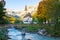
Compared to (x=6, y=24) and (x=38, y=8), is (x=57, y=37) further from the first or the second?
(x=6, y=24)

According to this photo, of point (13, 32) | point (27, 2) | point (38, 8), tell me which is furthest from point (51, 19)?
point (13, 32)

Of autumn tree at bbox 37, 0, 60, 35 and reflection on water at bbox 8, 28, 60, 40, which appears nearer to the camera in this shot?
reflection on water at bbox 8, 28, 60, 40

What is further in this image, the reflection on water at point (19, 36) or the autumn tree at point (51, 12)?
the autumn tree at point (51, 12)

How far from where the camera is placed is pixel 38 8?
3465 millimetres

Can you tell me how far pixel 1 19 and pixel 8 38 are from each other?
1.37ft

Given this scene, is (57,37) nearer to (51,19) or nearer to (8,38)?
(51,19)

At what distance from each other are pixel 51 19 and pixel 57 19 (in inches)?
4.9

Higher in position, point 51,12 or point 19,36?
point 51,12

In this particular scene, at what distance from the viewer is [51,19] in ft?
11.3

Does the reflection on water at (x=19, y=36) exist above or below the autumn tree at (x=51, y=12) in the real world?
below

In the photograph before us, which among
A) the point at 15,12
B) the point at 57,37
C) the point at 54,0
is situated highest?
the point at 54,0

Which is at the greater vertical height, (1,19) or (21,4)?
(21,4)

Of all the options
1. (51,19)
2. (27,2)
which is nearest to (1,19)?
(27,2)

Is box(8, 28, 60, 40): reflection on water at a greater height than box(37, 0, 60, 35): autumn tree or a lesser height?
lesser
